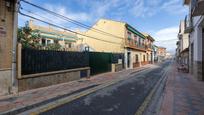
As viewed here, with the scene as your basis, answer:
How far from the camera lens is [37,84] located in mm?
8578

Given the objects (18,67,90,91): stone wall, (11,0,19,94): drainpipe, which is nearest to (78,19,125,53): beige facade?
(18,67,90,91): stone wall

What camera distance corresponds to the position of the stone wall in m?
7.91

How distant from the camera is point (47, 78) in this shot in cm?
927

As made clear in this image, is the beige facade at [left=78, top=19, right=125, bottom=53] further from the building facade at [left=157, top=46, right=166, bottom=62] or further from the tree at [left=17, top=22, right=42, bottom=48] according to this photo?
the building facade at [left=157, top=46, right=166, bottom=62]

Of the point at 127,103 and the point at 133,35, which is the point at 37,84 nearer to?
the point at 127,103

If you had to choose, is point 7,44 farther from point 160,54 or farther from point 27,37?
point 160,54

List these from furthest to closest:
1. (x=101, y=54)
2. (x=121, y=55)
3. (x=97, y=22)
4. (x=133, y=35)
A: (x=133, y=35), (x=97, y=22), (x=121, y=55), (x=101, y=54)

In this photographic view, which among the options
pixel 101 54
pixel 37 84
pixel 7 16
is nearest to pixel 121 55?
pixel 101 54

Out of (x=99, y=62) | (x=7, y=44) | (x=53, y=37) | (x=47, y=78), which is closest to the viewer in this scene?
(x=7, y=44)

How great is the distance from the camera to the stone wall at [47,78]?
312 inches

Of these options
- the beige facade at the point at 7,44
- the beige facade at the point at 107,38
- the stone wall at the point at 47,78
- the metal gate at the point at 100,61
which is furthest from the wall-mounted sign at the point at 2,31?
the beige facade at the point at 107,38

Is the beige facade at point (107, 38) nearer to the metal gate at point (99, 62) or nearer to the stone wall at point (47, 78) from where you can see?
the metal gate at point (99, 62)

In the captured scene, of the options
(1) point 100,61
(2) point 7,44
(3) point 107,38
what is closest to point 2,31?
(2) point 7,44

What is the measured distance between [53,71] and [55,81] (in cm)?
57
